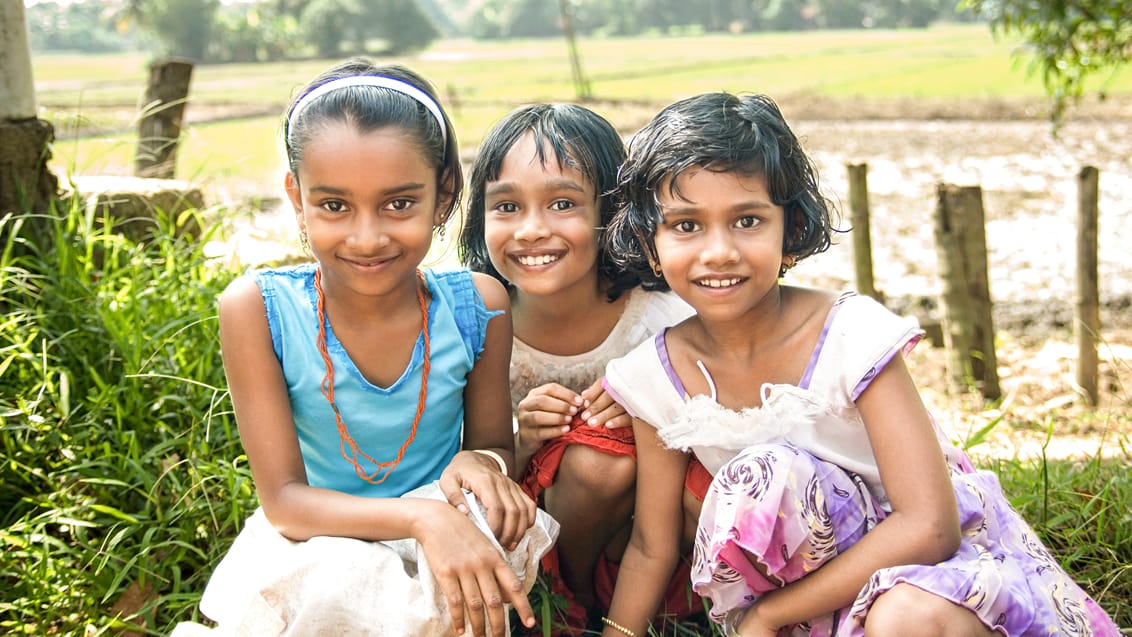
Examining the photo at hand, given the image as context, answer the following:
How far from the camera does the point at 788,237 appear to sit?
6.51 feet

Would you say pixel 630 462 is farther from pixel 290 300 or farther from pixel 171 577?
pixel 171 577

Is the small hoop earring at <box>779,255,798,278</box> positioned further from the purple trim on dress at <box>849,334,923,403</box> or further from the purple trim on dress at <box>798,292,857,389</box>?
the purple trim on dress at <box>849,334,923,403</box>

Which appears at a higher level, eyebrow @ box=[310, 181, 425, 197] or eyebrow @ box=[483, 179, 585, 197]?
eyebrow @ box=[310, 181, 425, 197]

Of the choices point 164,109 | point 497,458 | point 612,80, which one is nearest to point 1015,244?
point 164,109

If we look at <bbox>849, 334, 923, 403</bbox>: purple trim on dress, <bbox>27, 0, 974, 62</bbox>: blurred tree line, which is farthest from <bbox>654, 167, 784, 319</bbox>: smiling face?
<bbox>27, 0, 974, 62</bbox>: blurred tree line

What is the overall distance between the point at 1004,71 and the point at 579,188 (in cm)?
2266

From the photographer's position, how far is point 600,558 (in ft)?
7.48

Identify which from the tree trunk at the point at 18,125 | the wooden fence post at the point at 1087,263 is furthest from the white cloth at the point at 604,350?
the wooden fence post at the point at 1087,263

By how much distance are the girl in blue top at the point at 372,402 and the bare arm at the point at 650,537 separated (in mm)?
181

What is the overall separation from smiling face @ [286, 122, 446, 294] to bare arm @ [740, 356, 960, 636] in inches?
34.8

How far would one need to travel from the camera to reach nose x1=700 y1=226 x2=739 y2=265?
1.83m

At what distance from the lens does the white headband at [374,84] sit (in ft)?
6.26

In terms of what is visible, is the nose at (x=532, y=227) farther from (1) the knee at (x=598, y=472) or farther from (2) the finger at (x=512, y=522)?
(2) the finger at (x=512, y=522)

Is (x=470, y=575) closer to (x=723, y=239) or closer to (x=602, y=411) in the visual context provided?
(x=602, y=411)
